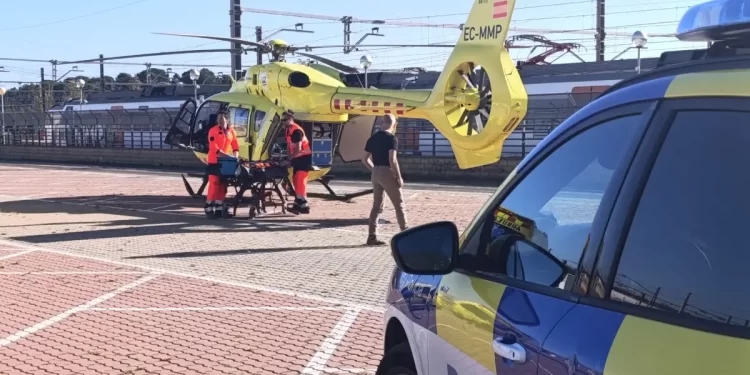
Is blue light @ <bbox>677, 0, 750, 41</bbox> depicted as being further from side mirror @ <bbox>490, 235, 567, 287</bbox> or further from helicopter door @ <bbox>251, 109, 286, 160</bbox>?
helicopter door @ <bbox>251, 109, 286, 160</bbox>

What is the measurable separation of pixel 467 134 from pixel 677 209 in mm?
12208

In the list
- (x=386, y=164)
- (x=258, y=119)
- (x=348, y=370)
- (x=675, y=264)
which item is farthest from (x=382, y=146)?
(x=675, y=264)

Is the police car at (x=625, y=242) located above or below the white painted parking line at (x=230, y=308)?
above

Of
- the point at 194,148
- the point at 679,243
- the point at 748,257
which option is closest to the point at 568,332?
the point at 679,243

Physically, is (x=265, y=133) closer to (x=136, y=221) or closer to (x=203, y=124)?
(x=203, y=124)

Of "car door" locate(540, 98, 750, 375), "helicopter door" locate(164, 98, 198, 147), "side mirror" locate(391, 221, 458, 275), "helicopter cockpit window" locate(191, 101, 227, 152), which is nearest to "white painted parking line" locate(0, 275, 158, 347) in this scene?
"side mirror" locate(391, 221, 458, 275)

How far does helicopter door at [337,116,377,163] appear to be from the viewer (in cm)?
1842

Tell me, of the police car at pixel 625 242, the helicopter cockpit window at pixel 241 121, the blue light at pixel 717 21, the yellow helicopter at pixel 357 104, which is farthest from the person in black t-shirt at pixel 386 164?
the blue light at pixel 717 21

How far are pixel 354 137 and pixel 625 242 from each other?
16.6m

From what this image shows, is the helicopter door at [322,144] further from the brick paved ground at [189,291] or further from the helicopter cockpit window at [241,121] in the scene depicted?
the helicopter cockpit window at [241,121]

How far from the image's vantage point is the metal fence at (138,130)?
2661cm

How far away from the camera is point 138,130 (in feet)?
134

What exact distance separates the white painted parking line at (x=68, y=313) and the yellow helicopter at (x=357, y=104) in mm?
6413

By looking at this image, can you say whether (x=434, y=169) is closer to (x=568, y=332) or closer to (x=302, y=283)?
(x=302, y=283)
